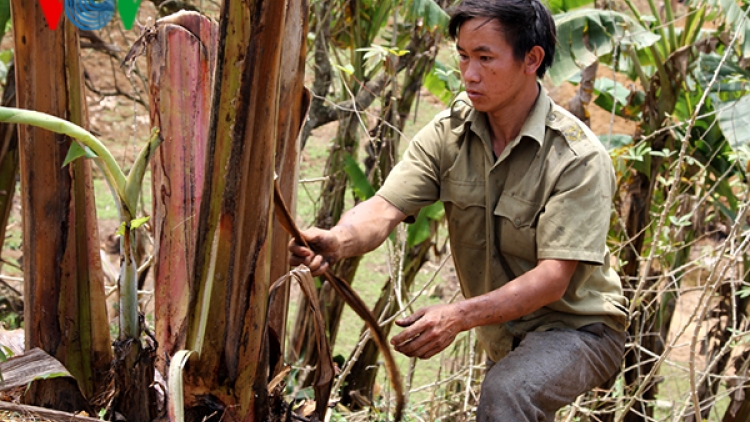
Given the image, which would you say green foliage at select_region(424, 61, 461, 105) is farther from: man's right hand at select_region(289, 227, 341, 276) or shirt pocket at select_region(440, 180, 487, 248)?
man's right hand at select_region(289, 227, 341, 276)

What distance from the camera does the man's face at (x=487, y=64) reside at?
7.84ft

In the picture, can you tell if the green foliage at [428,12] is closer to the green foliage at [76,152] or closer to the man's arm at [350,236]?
the man's arm at [350,236]

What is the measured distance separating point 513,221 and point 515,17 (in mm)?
616

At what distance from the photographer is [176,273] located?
6.85 ft

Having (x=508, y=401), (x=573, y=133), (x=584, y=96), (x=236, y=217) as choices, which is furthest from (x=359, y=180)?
(x=236, y=217)

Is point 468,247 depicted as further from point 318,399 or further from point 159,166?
point 159,166

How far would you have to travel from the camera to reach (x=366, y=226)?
8.30ft

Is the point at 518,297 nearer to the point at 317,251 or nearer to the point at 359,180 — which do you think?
the point at 317,251

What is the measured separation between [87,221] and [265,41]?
720 mm

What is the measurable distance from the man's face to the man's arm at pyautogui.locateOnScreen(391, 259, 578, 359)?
1.73 ft

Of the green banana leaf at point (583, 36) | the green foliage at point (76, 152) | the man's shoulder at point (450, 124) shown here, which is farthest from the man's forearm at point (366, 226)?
the green banana leaf at point (583, 36)

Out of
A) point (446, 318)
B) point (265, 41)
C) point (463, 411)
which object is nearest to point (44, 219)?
point (265, 41)

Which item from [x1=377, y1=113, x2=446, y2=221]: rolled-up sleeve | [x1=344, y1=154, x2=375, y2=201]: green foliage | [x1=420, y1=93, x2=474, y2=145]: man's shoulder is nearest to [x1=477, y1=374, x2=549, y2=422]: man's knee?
[x1=377, y1=113, x2=446, y2=221]: rolled-up sleeve

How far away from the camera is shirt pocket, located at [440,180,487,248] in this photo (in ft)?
8.50
